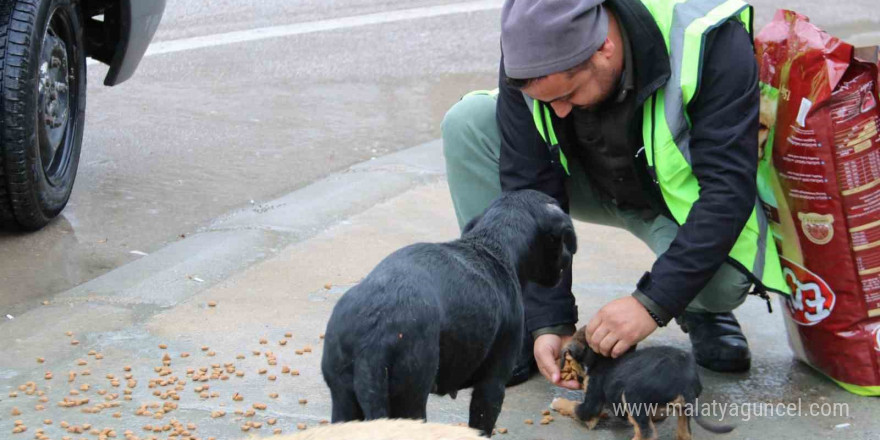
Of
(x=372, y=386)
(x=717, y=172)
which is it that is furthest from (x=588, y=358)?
(x=372, y=386)

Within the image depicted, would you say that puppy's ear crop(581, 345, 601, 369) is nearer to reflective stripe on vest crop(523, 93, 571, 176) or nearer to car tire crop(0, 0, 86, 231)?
reflective stripe on vest crop(523, 93, 571, 176)

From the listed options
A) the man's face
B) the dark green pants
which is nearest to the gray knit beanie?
the man's face

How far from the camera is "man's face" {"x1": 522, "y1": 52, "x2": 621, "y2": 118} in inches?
120

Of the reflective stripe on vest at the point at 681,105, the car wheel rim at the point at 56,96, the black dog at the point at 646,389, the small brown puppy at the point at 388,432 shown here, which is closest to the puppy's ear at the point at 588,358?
the black dog at the point at 646,389

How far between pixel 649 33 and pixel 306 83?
5.28 m

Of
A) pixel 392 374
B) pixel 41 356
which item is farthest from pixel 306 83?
pixel 392 374

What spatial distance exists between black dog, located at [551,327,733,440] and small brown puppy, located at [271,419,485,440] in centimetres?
124

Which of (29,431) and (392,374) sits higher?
(392,374)

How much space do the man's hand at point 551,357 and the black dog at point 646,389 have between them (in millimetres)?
96

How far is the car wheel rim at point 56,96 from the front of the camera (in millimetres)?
4879

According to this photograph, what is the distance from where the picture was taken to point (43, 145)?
16.1 ft

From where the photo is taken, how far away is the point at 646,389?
2984 millimetres

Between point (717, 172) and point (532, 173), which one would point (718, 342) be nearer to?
point (717, 172)

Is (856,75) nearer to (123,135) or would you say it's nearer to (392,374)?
(392,374)
